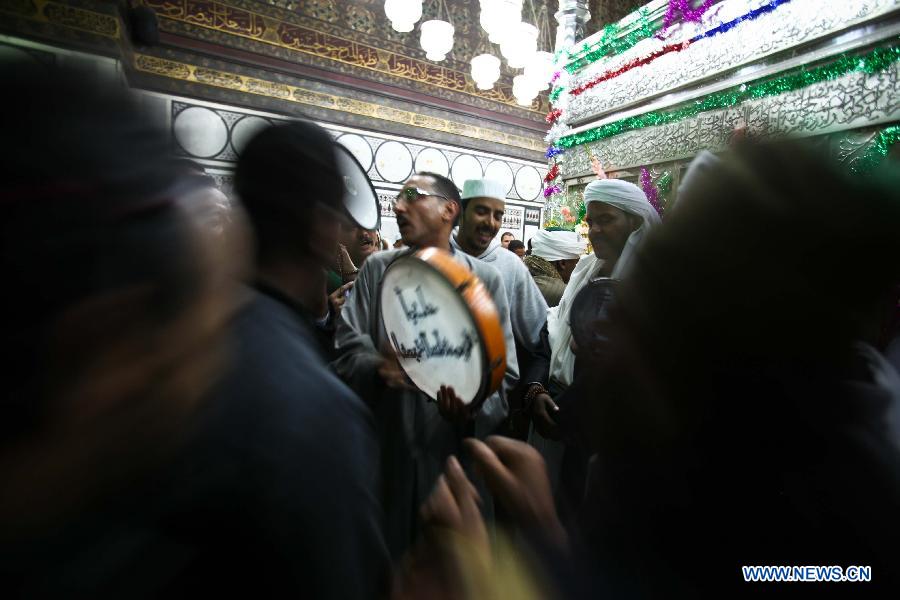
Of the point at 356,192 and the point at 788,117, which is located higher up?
the point at 788,117

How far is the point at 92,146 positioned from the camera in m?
0.45

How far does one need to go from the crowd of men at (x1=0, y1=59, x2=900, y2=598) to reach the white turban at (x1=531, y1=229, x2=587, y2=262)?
2701mm

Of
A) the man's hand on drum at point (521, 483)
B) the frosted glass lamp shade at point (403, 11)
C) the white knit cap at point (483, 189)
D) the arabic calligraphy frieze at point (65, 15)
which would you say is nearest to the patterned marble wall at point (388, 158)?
the arabic calligraphy frieze at point (65, 15)

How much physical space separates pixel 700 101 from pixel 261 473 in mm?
3059

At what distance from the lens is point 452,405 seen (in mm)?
1448

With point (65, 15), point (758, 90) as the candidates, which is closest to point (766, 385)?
point (758, 90)

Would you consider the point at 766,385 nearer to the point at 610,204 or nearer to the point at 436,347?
the point at 436,347

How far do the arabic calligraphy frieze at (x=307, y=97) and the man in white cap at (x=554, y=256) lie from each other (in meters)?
5.38

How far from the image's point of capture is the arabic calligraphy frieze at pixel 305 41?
6539 mm

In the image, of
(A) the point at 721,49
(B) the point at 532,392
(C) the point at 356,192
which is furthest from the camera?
(A) the point at 721,49

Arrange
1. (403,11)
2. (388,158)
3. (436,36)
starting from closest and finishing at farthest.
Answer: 1. (403,11)
2. (436,36)
3. (388,158)

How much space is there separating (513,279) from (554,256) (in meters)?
1.06

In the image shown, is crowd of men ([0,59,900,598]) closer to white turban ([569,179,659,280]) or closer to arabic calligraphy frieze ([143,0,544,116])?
white turban ([569,179,659,280])

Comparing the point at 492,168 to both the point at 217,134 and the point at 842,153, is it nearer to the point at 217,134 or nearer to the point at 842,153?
the point at 217,134
